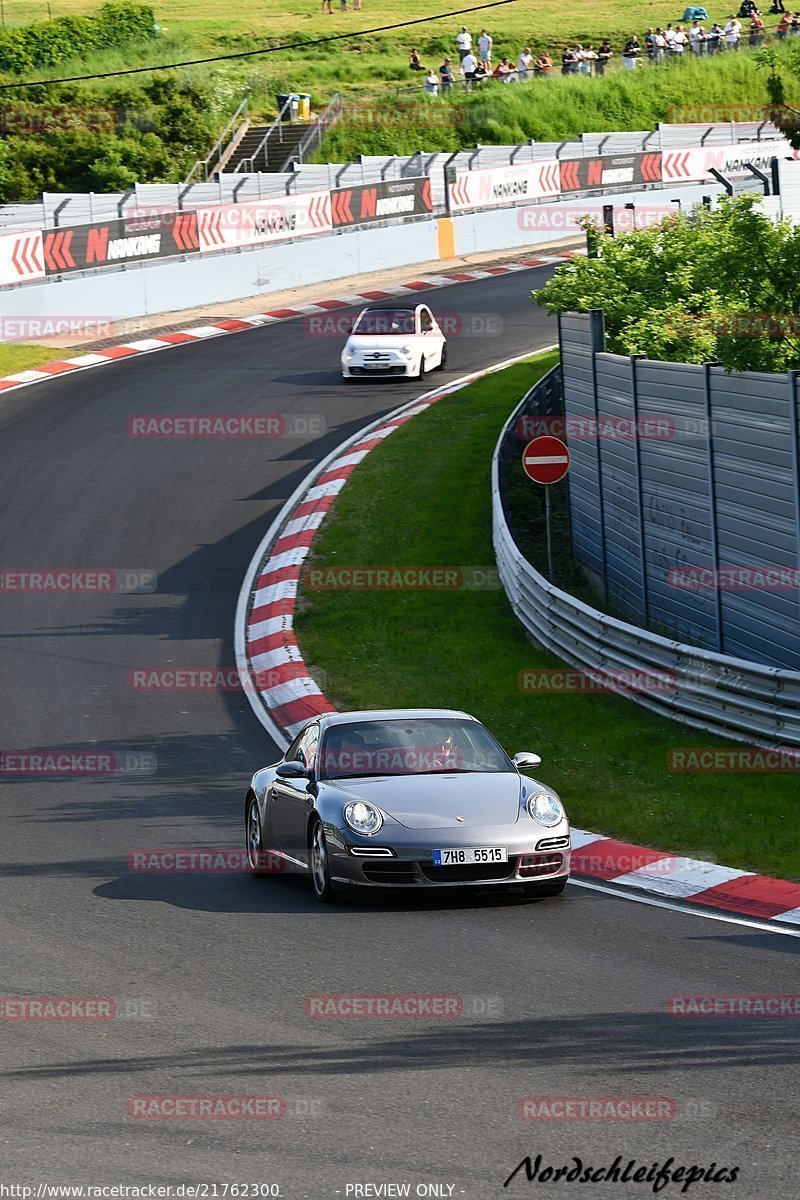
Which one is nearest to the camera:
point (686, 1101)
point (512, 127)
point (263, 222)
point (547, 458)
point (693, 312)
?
point (686, 1101)

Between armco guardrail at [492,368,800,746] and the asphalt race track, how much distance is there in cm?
344

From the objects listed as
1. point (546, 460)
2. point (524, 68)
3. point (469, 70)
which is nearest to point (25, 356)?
point (546, 460)

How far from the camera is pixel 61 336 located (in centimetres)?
3591

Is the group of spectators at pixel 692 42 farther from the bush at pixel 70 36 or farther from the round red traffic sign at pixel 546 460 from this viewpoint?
the round red traffic sign at pixel 546 460

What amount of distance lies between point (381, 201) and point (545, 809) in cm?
3492

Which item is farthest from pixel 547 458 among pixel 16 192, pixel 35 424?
pixel 16 192

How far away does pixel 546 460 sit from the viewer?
758 inches

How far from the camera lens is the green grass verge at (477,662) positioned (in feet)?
42.9

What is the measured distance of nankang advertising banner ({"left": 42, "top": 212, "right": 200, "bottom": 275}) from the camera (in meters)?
35.4

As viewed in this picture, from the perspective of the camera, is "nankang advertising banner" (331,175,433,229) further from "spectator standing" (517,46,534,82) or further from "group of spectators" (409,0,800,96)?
"spectator standing" (517,46,534,82)

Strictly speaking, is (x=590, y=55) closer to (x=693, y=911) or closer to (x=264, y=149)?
(x=264, y=149)

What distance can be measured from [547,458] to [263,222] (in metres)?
23.4

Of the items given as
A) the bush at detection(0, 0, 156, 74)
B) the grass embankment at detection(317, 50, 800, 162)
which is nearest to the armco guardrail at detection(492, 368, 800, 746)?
the grass embankment at detection(317, 50, 800, 162)

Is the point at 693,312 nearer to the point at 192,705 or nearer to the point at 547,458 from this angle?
the point at 547,458
